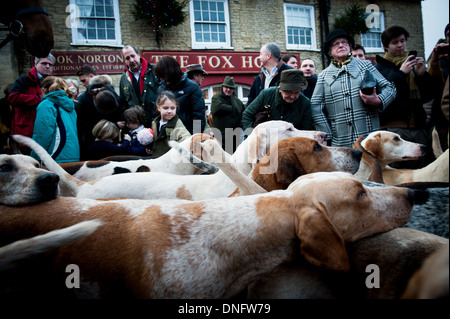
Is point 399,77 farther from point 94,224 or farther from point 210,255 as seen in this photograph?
point 94,224

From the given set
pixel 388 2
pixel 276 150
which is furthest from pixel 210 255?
pixel 388 2

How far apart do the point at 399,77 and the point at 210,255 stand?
4.21 metres

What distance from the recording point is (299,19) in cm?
1470

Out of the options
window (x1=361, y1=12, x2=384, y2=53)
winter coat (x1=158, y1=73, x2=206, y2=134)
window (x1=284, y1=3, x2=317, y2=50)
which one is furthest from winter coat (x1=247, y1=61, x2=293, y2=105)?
window (x1=361, y1=12, x2=384, y2=53)

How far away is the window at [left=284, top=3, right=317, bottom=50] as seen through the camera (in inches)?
571

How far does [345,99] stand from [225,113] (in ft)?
9.96

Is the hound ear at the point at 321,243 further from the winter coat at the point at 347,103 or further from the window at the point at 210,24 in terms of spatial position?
the window at the point at 210,24

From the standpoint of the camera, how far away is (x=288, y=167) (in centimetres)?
244

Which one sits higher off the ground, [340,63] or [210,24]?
[210,24]

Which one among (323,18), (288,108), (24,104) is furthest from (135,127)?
(323,18)

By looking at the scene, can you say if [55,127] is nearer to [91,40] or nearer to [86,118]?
[86,118]

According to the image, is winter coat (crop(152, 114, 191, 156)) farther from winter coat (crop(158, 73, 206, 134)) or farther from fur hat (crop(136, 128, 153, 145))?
winter coat (crop(158, 73, 206, 134))

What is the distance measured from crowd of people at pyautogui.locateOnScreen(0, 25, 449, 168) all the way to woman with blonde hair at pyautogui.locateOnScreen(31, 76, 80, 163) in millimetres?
12

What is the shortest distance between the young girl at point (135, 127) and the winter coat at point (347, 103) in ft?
8.93
